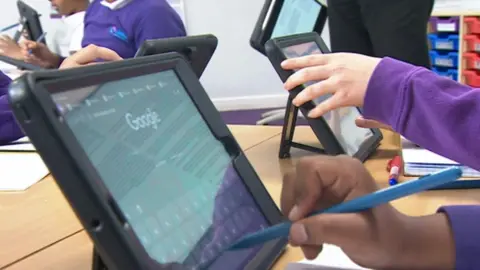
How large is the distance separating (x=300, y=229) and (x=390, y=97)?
1.09ft

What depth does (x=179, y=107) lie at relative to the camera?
0.56 m

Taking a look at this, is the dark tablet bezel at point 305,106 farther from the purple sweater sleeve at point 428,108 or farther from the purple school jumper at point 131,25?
the purple school jumper at point 131,25

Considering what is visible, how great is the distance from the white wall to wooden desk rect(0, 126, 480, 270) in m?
2.44

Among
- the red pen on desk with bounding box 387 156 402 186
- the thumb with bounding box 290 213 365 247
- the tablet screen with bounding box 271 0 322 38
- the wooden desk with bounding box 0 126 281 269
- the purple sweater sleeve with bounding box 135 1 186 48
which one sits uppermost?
the thumb with bounding box 290 213 365 247

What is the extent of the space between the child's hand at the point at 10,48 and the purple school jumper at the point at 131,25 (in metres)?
0.27

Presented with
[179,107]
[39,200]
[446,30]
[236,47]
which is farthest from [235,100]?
[179,107]

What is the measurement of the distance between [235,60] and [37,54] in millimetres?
1704

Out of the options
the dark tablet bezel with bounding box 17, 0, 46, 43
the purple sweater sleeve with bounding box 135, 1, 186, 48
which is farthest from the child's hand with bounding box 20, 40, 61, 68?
the purple sweater sleeve with bounding box 135, 1, 186, 48

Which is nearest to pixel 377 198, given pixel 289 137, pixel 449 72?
pixel 289 137

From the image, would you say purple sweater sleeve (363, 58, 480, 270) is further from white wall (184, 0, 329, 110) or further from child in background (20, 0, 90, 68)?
white wall (184, 0, 329, 110)

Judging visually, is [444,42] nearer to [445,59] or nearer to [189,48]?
[445,59]

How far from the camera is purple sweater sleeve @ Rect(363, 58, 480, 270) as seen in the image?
Answer: 675 millimetres

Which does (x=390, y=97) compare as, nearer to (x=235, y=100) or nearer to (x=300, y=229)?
(x=300, y=229)

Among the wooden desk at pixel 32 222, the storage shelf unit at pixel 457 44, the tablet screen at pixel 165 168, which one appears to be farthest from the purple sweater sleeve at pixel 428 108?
the storage shelf unit at pixel 457 44
